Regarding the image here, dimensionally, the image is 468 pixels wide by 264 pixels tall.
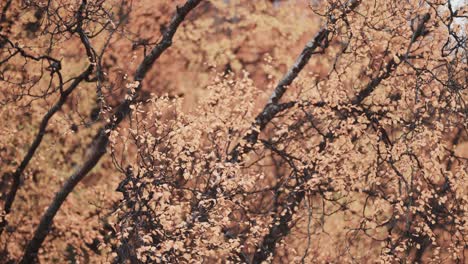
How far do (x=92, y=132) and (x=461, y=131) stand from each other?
997cm

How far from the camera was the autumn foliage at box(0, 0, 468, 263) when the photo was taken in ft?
30.3

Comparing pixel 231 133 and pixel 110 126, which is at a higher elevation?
pixel 110 126

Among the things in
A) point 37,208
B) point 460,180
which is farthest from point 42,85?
point 460,180

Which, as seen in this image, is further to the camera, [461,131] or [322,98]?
[461,131]

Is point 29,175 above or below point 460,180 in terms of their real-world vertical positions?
above

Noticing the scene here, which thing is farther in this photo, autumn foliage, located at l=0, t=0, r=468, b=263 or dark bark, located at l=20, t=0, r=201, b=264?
dark bark, located at l=20, t=0, r=201, b=264

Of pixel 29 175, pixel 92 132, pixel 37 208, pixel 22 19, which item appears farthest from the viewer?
pixel 92 132

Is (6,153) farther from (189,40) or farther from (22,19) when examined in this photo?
(189,40)

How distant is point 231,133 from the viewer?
10.8m

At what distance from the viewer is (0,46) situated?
13.4m

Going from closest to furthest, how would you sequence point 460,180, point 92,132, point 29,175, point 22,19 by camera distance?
point 460,180 → point 22,19 → point 29,175 → point 92,132

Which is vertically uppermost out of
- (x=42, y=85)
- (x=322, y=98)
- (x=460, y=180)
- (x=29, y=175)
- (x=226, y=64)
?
(x=226, y=64)

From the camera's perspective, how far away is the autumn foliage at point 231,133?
923 cm

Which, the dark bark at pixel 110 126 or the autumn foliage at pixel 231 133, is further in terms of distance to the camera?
the dark bark at pixel 110 126
